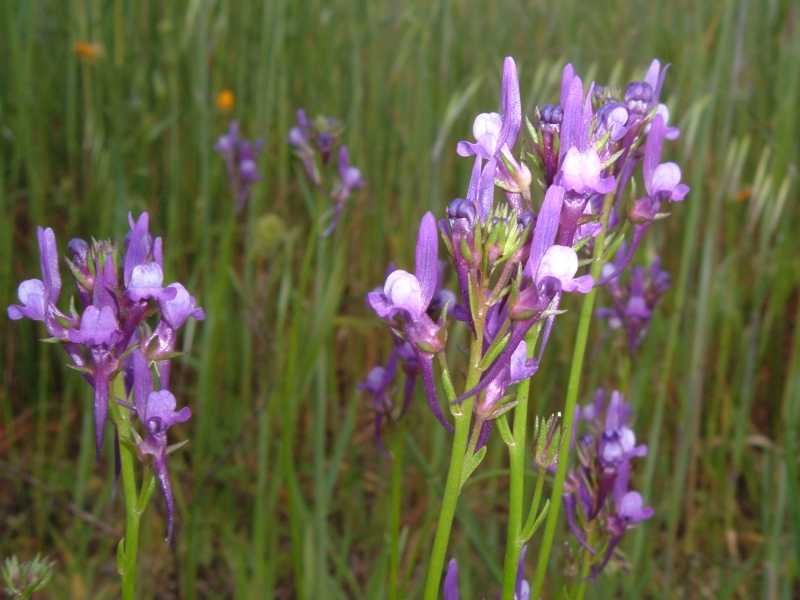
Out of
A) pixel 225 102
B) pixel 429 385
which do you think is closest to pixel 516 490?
pixel 429 385

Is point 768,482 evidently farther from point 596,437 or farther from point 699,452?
point 596,437

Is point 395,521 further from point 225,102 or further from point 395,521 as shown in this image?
point 225,102

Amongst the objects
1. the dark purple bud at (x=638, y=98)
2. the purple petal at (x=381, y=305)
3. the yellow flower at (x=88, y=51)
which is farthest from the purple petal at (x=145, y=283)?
the yellow flower at (x=88, y=51)

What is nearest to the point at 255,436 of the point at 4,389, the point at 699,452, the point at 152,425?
the point at 4,389

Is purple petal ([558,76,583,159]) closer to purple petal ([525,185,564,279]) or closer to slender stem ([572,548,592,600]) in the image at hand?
purple petal ([525,185,564,279])

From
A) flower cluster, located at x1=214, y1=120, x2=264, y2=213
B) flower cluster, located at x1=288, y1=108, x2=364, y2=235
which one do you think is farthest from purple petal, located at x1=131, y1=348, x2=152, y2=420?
flower cluster, located at x1=214, y1=120, x2=264, y2=213

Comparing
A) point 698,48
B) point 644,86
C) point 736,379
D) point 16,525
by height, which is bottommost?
point 16,525
